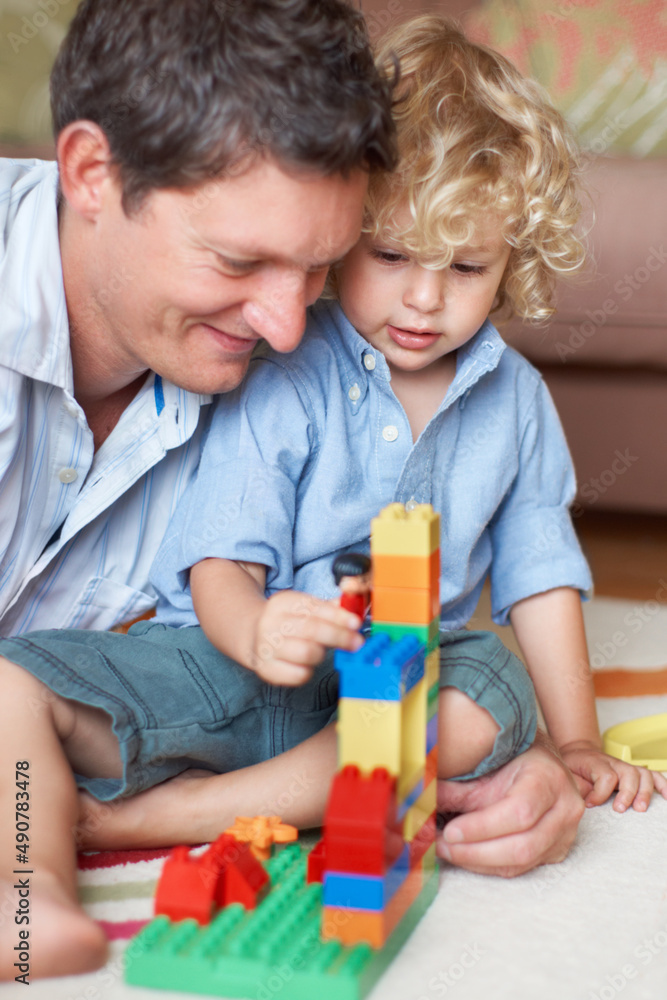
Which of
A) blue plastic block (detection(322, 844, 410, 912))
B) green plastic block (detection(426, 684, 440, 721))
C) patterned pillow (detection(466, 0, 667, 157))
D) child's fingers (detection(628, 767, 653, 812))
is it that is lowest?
child's fingers (detection(628, 767, 653, 812))

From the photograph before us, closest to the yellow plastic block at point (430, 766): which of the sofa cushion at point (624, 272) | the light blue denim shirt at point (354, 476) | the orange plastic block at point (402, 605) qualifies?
the orange plastic block at point (402, 605)

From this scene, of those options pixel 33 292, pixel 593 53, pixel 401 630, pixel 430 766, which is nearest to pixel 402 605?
pixel 401 630

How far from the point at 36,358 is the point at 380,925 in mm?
545

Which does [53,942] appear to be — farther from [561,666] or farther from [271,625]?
[561,666]

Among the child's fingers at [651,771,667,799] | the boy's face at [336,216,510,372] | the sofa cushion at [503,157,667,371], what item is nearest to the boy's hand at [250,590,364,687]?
→ the boy's face at [336,216,510,372]

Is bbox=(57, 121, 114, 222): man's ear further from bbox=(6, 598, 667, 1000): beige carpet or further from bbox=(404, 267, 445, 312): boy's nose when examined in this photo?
bbox=(6, 598, 667, 1000): beige carpet

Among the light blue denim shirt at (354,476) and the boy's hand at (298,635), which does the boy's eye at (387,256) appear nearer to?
the light blue denim shirt at (354,476)

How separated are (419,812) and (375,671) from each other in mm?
140

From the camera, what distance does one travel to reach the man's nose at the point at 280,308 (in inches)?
30.8

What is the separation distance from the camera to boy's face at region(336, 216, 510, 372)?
885mm

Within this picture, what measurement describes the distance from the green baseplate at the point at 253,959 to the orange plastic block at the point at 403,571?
0.70 ft

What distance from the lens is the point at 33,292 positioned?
872 millimetres

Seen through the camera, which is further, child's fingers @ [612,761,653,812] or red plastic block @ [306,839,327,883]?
child's fingers @ [612,761,653,812]

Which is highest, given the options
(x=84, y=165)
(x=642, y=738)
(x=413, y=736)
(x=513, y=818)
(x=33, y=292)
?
(x=84, y=165)
